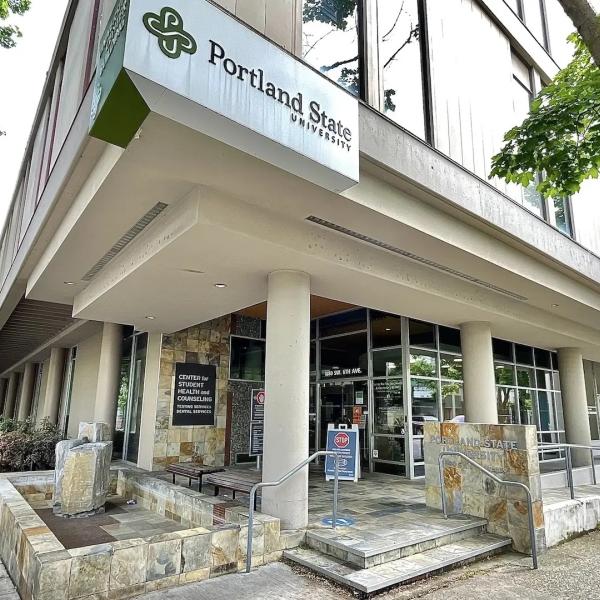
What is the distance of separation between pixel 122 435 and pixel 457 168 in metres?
10.1

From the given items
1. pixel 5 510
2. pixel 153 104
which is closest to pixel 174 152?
pixel 153 104

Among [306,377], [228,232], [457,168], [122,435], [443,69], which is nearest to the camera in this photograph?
[228,232]

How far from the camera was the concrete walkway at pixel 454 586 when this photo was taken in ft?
13.9

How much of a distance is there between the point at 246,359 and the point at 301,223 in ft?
21.5

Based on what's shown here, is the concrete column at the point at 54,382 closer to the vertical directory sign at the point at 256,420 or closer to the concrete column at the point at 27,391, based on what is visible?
the concrete column at the point at 27,391

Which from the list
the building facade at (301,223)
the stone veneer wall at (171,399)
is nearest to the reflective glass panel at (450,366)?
the building facade at (301,223)

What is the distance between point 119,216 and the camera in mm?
5480

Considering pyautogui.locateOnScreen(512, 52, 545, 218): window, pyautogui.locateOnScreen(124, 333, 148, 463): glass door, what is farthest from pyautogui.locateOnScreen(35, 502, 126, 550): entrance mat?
pyautogui.locateOnScreen(512, 52, 545, 218): window

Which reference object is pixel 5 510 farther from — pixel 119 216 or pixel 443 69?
pixel 443 69

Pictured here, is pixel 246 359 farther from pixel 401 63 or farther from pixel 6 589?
pixel 6 589

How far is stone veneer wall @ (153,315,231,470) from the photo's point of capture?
9961mm

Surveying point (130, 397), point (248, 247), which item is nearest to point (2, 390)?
point (130, 397)

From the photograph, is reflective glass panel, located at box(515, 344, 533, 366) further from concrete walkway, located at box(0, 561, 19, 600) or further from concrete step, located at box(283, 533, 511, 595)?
concrete walkway, located at box(0, 561, 19, 600)

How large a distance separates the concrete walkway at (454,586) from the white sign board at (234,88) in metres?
3.82
